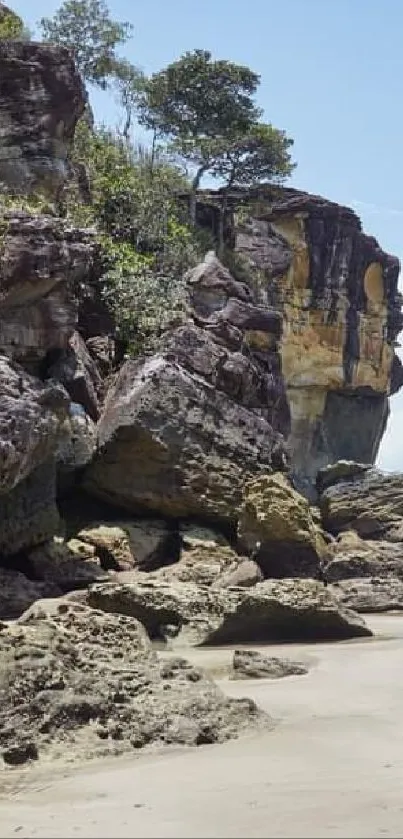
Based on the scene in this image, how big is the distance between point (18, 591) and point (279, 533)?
479 centimetres

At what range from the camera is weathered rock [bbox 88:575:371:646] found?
34.4 feet

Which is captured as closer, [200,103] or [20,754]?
[20,754]

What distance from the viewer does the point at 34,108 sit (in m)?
20.3

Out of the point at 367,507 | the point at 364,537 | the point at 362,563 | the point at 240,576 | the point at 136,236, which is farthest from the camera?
the point at 136,236

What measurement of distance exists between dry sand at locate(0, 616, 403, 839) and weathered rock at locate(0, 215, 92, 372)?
9376 mm

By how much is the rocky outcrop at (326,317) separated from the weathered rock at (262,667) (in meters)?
30.8

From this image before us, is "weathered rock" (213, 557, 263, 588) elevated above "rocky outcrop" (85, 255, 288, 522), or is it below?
below

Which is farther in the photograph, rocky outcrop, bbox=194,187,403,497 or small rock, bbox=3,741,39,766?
rocky outcrop, bbox=194,187,403,497

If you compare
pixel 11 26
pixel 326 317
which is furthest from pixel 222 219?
pixel 11 26

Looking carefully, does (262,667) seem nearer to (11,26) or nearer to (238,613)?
(238,613)

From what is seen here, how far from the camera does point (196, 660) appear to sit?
9016 millimetres

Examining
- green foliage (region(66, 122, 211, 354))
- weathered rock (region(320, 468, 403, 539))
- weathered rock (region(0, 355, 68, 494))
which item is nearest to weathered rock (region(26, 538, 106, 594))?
weathered rock (region(0, 355, 68, 494))

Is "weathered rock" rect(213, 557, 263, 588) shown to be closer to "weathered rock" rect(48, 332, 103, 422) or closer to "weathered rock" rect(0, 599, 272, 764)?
"weathered rock" rect(48, 332, 103, 422)

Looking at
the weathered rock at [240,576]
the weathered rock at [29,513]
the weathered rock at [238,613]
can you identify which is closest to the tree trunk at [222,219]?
the weathered rock at [29,513]
